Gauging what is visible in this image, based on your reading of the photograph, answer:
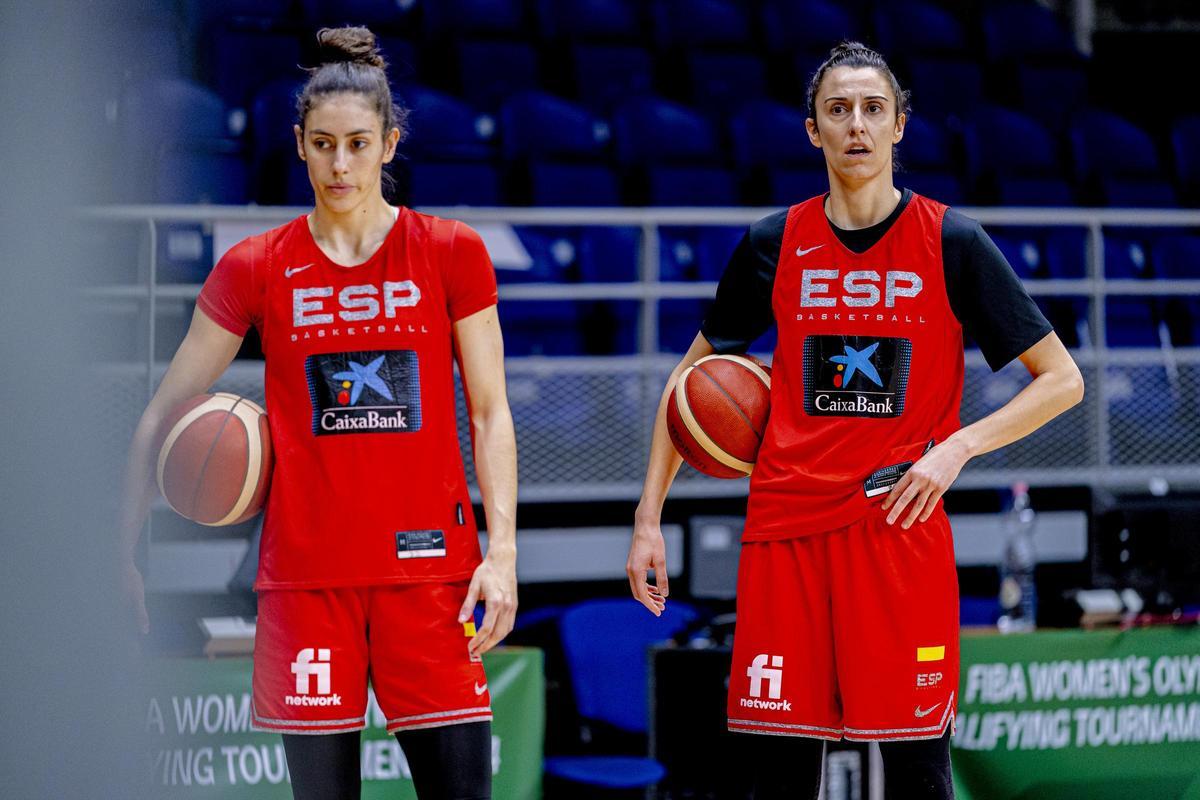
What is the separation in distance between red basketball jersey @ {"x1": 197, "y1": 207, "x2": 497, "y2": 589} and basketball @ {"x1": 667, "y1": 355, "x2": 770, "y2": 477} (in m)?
0.46

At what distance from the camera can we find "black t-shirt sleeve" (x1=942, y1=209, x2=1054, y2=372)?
2.74 meters

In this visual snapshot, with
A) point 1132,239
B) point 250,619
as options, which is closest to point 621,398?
point 250,619

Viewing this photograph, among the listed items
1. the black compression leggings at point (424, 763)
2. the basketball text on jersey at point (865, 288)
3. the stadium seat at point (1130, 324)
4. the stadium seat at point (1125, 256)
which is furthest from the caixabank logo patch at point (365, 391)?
the stadium seat at point (1125, 256)

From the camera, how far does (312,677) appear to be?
2.55 meters

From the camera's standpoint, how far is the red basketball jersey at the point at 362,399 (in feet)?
8.52

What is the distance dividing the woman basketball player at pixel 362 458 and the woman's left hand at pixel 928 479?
685mm

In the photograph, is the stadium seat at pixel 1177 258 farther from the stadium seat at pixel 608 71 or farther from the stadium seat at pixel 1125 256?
the stadium seat at pixel 608 71

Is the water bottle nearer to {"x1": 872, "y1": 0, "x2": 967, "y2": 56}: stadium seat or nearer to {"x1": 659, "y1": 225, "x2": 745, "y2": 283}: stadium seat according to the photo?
{"x1": 659, "y1": 225, "x2": 745, "y2": 283}: stadium seat

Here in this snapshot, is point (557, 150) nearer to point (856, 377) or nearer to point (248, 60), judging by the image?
point (248, 60)

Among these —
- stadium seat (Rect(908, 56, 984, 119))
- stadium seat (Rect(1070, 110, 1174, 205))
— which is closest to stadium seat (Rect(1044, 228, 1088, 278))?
stadium seat (Rect(1070, 110, 1174, 205))

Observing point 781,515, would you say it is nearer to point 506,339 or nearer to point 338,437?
point 338,437

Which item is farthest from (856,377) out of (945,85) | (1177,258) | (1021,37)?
(1021,37)

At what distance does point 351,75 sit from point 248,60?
4.78 meters

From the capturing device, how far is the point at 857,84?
2.75 meters
